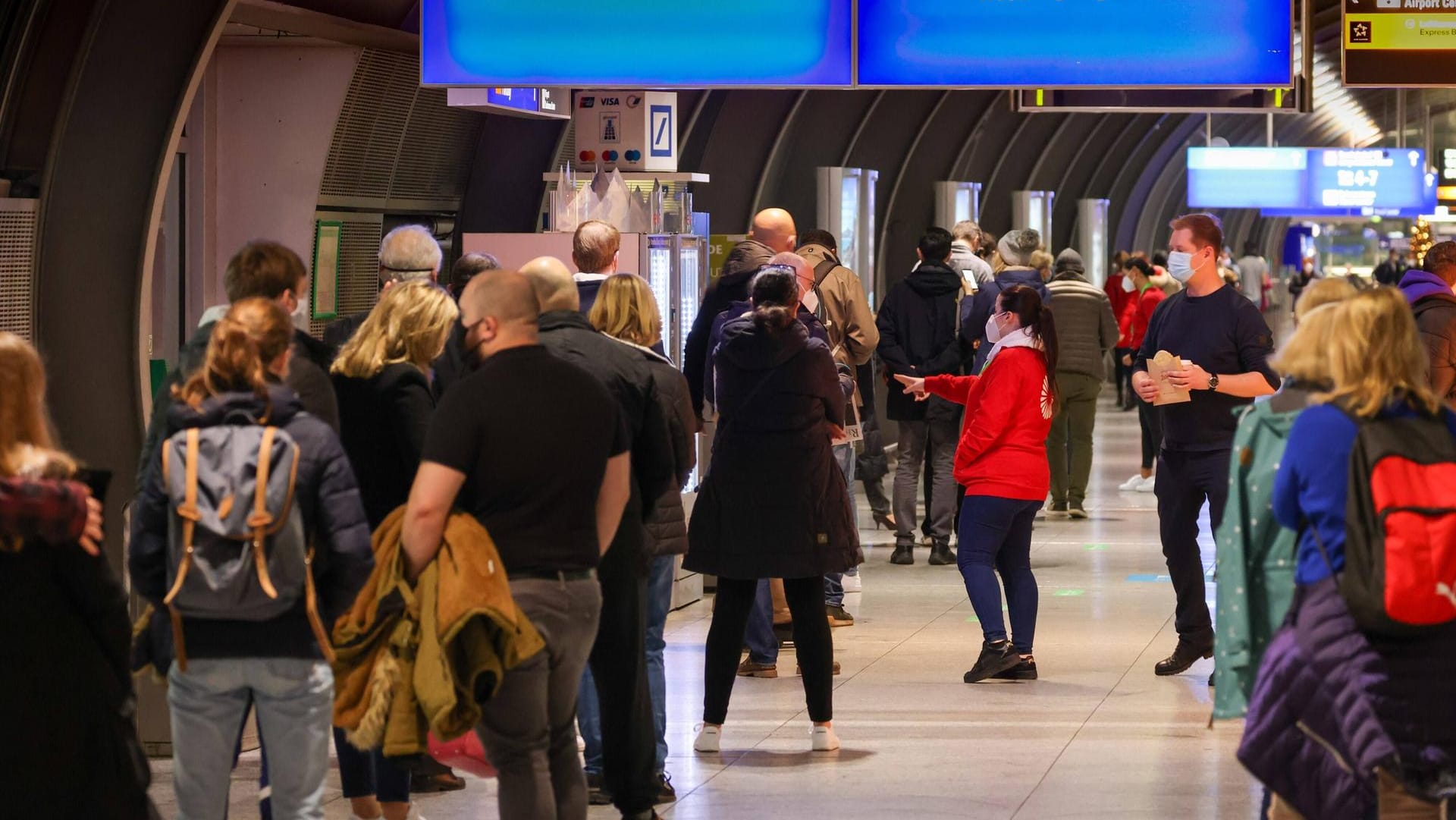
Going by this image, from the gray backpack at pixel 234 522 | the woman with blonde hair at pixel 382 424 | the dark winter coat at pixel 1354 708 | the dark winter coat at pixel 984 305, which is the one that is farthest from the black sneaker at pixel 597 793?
the dark winter coat at pixel 984 305

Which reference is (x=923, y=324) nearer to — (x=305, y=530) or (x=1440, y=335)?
(x=1440, y=335)

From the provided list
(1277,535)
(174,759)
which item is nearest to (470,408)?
→ (174,759)

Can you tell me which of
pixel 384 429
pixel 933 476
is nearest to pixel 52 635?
pixel 384 429

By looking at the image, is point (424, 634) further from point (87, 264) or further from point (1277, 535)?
point (87, 264)

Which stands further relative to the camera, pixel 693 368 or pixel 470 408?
pixel 693 368

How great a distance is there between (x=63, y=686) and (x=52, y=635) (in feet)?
0.33

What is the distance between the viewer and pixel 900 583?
10.3 m

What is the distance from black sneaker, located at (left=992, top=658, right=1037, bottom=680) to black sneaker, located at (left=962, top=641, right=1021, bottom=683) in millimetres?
24

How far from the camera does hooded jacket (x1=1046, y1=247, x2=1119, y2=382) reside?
1287 centimetres

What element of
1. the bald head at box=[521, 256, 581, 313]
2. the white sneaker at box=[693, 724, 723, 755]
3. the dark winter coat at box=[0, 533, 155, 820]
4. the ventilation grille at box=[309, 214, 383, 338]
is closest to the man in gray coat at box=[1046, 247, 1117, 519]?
the ventilation grille at box=[309, 214, 383, 338]

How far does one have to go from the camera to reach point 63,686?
3941 mm

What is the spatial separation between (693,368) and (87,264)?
2412 mm

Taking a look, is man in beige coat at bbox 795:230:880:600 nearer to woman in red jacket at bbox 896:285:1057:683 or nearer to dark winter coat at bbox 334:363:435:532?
woman in red jacket at bbox 896:285:1057:683

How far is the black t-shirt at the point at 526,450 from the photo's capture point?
14.7 feet
